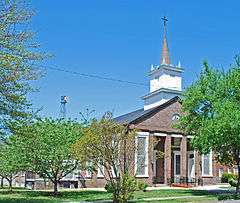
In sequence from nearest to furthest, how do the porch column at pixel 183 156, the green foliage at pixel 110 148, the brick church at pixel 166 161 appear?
1. the green foliage at pixel 110 148
2. the brick church at pixel 166 161
3. the porch column at pixel 183 156

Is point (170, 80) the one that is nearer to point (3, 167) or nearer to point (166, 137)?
point (166, 137)

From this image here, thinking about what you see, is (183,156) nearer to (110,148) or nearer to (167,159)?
(167,159)

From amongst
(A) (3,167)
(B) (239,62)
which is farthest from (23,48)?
(A) (3,167)

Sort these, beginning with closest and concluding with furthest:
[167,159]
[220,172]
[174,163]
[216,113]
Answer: [216,113] → [167,159] → [174,163] → [220,172]

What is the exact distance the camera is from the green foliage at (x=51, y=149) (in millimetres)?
27203

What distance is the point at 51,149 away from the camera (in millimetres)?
27266

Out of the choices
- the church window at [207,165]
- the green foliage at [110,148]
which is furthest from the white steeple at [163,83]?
the green foliage at [110,148]

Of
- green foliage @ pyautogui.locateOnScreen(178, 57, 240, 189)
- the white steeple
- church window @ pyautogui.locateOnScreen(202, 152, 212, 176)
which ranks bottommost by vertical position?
church window @ pyautogui.locateOnScreen(202, 152, 212, 176)

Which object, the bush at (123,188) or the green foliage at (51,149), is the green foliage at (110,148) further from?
the green foliage at (51,149)

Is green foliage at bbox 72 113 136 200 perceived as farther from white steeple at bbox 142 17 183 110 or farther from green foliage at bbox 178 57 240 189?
white steeple at bbox 142 17 183 110

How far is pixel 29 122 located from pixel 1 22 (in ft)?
14.2

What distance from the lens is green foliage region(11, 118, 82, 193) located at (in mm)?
27203

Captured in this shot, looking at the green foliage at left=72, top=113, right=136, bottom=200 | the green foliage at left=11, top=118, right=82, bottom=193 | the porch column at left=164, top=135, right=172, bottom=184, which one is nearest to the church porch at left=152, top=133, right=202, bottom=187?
the porch column at left=164, top=135, right=172, bottom=184

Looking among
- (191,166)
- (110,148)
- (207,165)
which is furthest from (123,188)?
(207,165)
